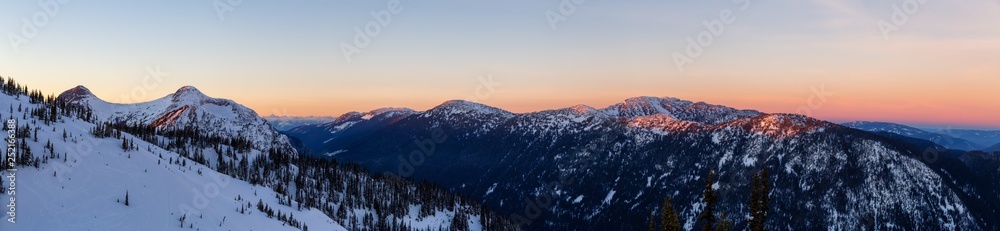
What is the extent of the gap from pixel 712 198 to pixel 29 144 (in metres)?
84.5

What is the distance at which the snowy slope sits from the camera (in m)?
50.7

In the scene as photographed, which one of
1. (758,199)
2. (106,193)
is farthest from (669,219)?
(106,193)

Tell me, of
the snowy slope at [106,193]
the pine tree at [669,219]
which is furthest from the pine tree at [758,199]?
the snowy slope at [106,193]

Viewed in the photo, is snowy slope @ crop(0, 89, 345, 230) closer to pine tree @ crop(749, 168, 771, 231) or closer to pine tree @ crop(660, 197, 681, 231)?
pine tree @ crop(660, 197, 681, 231)

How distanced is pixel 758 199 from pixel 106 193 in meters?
72.5

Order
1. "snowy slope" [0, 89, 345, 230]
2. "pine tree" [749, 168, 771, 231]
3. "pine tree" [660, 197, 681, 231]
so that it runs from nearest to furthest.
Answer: "pine tree" [749, 168, 771, 231] < "snowy slope" [0, 89, 345, 230] < "pine tree" [660, 197, 681, 231]

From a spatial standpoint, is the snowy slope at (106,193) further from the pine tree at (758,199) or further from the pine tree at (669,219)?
the pine tree at (758,199)

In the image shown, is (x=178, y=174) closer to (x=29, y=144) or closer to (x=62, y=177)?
(x=29, y=144)

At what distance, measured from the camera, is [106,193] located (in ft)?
193

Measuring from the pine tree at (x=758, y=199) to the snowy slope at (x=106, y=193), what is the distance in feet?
203

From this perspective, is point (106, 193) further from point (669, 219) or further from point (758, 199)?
point (758, 199)

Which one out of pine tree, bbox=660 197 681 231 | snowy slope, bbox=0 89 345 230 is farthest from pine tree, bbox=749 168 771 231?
snowy slope, bbox=0 89 345 230

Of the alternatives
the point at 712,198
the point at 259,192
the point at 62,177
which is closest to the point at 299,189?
the point at 259,192

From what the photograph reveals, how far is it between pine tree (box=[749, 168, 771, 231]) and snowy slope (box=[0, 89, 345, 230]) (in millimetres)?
61929
